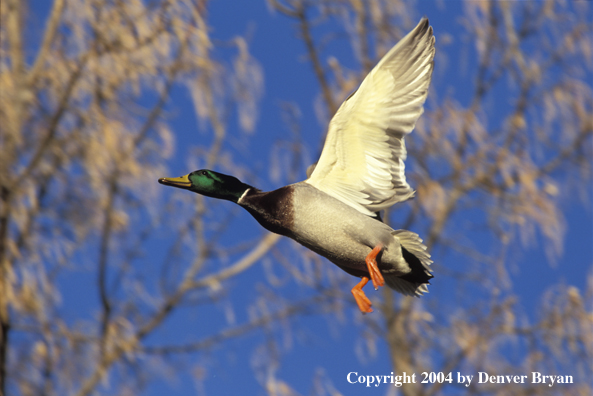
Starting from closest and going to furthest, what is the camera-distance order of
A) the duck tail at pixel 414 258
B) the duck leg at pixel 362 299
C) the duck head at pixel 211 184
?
1. the duck leg at pixel 362 299
2. the duck head at pixel 211 184
3. the duck tail at pixel 414 258

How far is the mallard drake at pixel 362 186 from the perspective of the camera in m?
2.56

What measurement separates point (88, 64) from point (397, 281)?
11.5 feet

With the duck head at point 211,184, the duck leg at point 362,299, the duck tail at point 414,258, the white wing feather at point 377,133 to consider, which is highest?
the white wing feather at point 377,133

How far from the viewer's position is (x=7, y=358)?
5465mm

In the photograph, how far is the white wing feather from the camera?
2617 millimetres

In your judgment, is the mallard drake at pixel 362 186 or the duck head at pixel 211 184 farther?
the duck head at pixel 211 184

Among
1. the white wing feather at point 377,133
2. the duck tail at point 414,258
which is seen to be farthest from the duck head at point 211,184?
the duck tail at point 414,258

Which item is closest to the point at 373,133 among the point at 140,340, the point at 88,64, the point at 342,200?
the point at 342,200

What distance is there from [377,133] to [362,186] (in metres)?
0.23

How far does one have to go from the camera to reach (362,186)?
2.77m

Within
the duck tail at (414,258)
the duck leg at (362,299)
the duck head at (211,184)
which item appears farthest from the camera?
the duck tail at (414,258)

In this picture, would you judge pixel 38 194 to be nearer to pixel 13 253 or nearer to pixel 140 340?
pixel 13 253

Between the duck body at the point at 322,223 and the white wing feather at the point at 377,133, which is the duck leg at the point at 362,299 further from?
the white wing feather at the point at 377,133

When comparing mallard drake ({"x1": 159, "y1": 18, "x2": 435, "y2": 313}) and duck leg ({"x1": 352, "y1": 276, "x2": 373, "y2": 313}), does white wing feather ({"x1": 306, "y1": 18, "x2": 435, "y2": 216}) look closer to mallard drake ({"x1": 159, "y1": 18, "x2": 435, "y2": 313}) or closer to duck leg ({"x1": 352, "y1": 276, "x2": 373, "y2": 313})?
mallard drake ({"x1": 159, "y1": 18, "x2": 435, "y2": 313})
